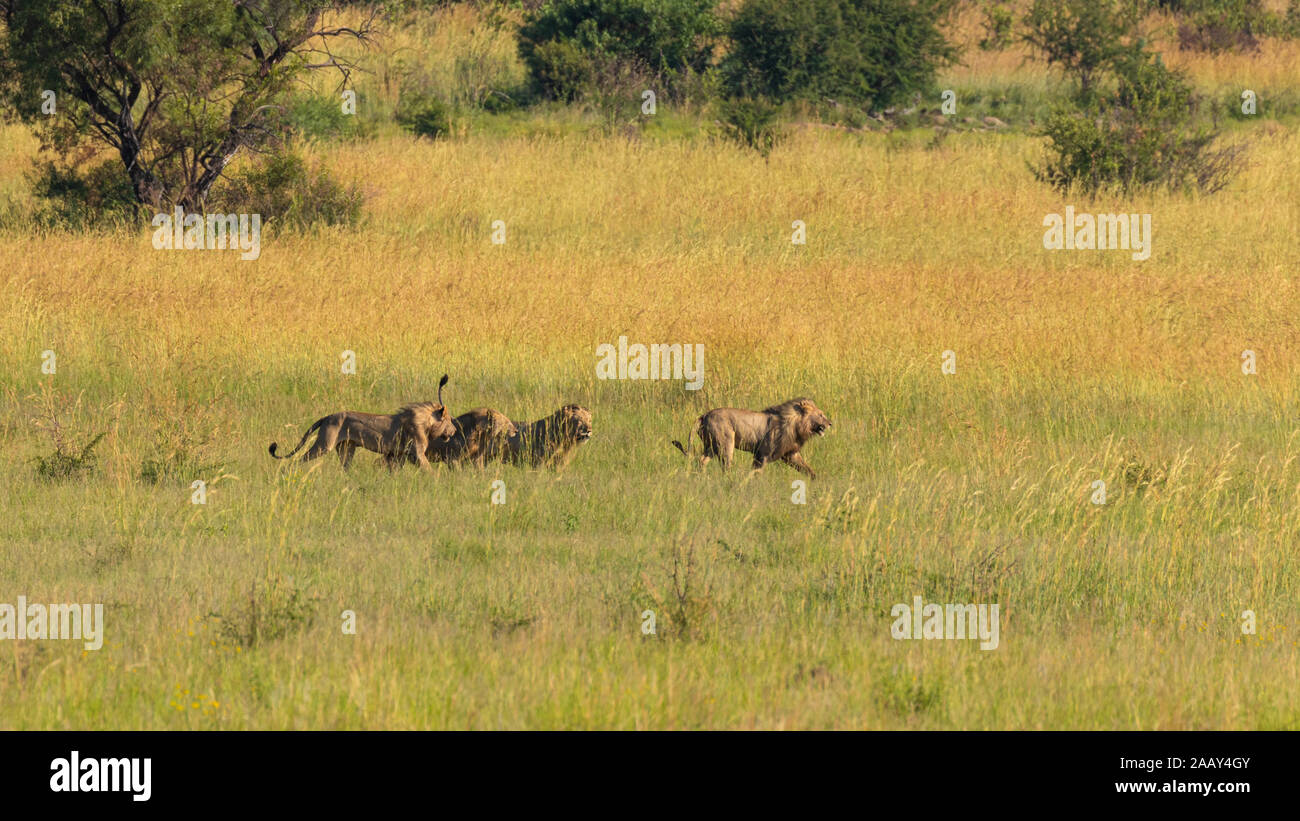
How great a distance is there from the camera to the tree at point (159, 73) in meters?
20.4

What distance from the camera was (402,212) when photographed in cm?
2328

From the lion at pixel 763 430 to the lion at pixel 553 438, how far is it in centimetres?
73

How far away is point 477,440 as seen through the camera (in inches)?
441

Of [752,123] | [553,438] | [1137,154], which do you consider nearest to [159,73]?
[752,123]

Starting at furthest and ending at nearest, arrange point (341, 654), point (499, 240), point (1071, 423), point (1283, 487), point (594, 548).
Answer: point (499, 240) < point (1071, 423) < point (1283, 487) < point (594, 548) < point (341, 654)

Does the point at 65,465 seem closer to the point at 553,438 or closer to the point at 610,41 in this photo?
the point at 553,438

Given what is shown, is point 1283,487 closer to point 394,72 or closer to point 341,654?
point 341,654

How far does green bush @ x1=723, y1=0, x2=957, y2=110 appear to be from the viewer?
3125 cm

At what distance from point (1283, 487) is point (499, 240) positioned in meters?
13.1

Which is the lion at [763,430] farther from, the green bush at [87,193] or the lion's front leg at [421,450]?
the green bush at [87,193]

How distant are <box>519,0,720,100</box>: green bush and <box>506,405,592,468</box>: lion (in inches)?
810

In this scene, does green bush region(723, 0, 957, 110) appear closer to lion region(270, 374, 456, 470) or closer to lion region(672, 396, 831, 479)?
lion region(672, 396, 831, 479)

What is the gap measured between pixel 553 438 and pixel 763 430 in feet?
5.10
